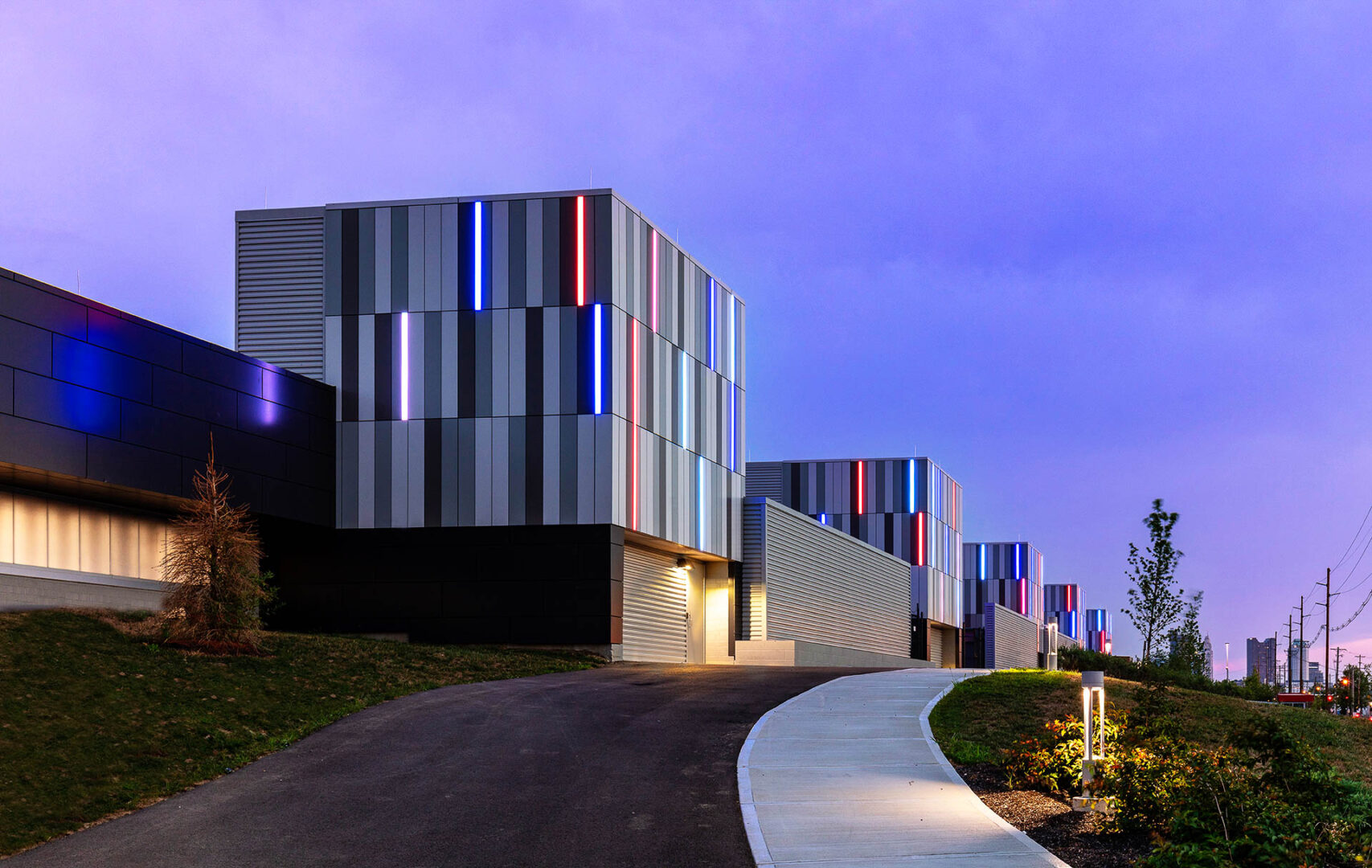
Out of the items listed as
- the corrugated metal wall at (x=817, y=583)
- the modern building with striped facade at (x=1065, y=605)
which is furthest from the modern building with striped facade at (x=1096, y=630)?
the corrugated metal wall at (x=817, y=583)

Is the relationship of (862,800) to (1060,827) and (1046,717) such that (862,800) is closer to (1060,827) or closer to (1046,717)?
(1060,827)

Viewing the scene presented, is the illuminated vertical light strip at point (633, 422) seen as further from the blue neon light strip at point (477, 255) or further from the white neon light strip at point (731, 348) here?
the white neon light strip at point (731, 348)

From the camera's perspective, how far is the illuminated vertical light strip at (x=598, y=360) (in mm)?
33938

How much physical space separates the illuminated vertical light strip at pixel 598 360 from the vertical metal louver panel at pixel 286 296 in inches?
307

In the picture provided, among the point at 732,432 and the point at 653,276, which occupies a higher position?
the point at 653,276

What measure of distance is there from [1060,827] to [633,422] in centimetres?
2469

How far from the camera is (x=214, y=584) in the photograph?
21266 mm

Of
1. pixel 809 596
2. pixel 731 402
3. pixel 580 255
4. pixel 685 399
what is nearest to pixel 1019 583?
pixel 809 596

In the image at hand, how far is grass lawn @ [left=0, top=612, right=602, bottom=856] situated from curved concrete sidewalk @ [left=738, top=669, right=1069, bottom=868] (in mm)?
6299

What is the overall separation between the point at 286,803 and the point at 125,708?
453cm

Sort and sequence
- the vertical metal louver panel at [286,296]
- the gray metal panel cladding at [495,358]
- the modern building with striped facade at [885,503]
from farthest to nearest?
the modern building with striped facade at [885,503] < the vertical metal louver panel at [286,296] < the gray metal panel cladding at [495,358]

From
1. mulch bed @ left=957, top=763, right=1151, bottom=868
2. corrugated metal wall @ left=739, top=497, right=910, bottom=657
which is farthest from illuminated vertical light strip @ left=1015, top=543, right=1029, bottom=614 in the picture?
mulch bed @ left=957, top=763, right=1151, bottom=868

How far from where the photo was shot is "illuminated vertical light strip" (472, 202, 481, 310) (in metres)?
34.3

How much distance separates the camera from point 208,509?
72.1 feet
